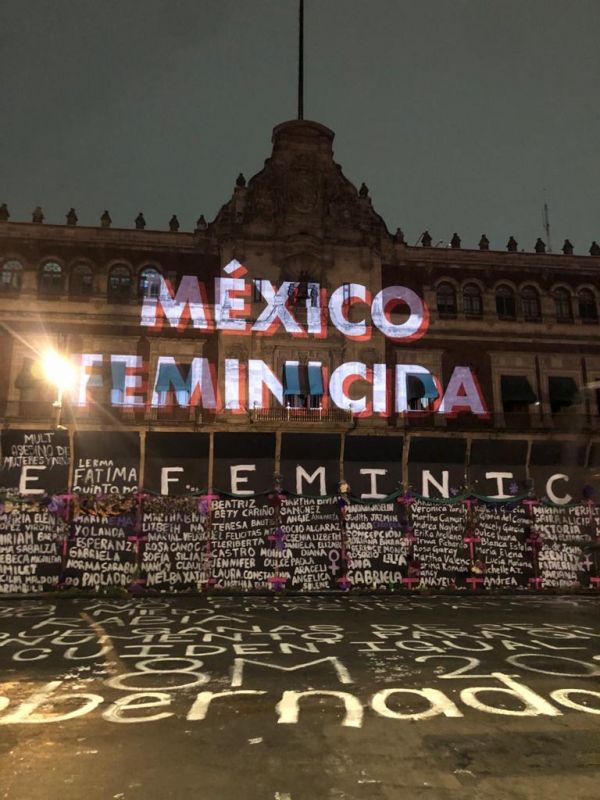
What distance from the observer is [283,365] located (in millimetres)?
25531

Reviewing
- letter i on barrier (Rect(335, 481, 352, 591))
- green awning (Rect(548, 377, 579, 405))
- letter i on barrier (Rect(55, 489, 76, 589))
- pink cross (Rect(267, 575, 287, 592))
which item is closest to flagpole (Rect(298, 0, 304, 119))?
green awning (Rect(548, 377, 579, 405))

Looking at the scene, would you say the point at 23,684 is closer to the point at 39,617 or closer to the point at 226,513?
the point at 39,617

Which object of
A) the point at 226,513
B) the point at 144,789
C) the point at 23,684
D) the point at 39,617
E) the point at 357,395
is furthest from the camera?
the point at 357,395

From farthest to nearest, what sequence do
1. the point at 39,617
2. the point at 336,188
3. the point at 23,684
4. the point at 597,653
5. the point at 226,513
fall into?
the point at 336,188 < the point at 226,513 < the point at 39,617 < the point at 597,653 < the point at 23,684

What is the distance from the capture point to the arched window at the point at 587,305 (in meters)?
28.3

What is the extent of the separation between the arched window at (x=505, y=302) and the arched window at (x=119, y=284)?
663 inches

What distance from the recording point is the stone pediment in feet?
86.9

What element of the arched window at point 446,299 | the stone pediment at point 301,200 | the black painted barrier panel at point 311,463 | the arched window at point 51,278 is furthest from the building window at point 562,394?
the arched window at point 51,278

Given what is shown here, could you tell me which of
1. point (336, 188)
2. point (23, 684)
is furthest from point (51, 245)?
point (23, 684)

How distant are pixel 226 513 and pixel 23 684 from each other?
1136 centimetres

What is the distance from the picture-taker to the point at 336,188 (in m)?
27.4

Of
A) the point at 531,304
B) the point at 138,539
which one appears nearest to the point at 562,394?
the point at 531,304

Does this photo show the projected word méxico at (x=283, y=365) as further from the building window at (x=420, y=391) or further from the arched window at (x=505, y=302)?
the arched window at (x=505, y=302)

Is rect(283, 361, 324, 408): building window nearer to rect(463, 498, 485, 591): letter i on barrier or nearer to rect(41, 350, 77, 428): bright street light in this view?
rect(463, 498, 485, 591): letter i on barrier
